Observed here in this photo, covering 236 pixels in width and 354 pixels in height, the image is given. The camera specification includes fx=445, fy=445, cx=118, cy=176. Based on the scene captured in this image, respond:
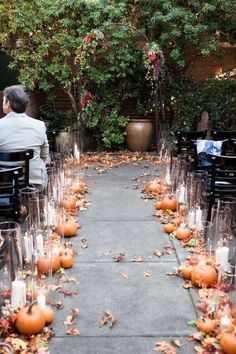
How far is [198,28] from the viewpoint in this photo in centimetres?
918

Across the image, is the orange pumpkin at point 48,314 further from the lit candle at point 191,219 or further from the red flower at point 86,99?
the red flower at point 86,99

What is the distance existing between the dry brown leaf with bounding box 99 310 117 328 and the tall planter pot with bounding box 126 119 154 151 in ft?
24.5

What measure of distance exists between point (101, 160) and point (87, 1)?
11.1 ft

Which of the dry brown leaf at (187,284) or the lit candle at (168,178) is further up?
the lit candle at (168,178)

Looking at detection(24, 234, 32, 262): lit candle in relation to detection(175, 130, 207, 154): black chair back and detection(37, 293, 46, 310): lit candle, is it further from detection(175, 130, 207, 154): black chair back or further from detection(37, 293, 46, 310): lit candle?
detection(175, 130, 207, 154): black chair back

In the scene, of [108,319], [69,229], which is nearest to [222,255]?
[108,319]

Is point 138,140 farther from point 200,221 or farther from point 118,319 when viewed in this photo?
point 118,319

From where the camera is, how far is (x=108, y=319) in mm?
3045

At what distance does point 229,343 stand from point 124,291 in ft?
3.61

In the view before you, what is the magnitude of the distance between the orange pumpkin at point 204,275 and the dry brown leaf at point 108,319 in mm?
766

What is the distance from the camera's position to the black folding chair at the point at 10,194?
12.2 ft

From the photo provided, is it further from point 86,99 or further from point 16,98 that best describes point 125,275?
point 86,99

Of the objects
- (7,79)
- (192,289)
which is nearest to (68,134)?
(7,79)

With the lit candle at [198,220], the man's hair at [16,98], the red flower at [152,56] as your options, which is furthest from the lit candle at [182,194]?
the red flower at [152,56]
